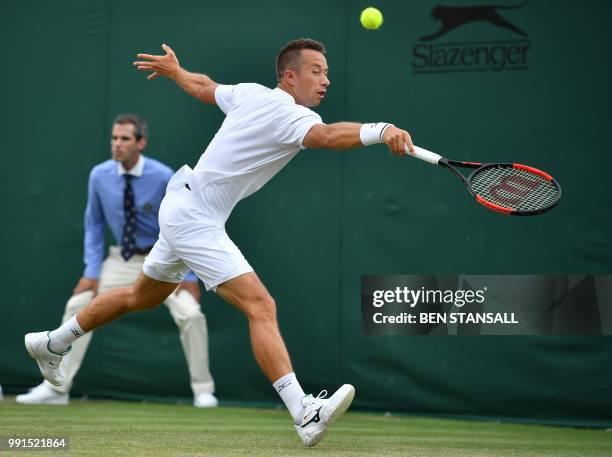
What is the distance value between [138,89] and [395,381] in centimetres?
272

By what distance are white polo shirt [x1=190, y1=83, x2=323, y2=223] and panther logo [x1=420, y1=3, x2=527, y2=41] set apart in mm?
2270

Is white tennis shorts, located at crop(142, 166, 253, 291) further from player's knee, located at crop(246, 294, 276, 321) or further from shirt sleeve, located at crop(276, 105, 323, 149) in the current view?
shirt sleeve, located at crop(276, 105, 323, 149)

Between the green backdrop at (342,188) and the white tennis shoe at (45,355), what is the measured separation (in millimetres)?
2042

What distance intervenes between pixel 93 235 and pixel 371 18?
90.0 inches

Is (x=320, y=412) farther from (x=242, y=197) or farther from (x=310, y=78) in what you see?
(x=310, y=78)

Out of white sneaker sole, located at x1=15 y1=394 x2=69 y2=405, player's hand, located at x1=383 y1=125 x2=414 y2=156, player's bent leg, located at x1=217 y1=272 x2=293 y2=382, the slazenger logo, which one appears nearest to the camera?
player's hand, located at x1=383 y1=125 x2=414 y2=156

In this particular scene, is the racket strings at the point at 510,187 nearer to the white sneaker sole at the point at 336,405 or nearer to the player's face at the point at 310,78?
the player's face at the point at 310,78

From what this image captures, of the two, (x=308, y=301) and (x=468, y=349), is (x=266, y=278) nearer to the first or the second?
(x=308, y=301)

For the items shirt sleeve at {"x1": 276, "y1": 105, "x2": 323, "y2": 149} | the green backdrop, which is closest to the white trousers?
the green backdrop

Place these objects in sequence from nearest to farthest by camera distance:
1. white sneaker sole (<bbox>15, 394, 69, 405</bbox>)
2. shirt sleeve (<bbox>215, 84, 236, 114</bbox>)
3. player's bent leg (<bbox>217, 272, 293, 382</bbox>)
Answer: player's bent leg (<bbox>217, 272, 293, 382</bbox>), shirt sleeve (<bbox>215, 84, 236, 114</bbox>), white sneaker sole (<bbox>15, 394, 69, 405</bbox>)

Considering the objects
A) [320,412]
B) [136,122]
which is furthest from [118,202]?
[320,412]

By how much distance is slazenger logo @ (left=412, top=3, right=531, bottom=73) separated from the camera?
23.4 feet

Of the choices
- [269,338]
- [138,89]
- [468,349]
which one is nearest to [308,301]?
[468,349]

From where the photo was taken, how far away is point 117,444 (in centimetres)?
507
